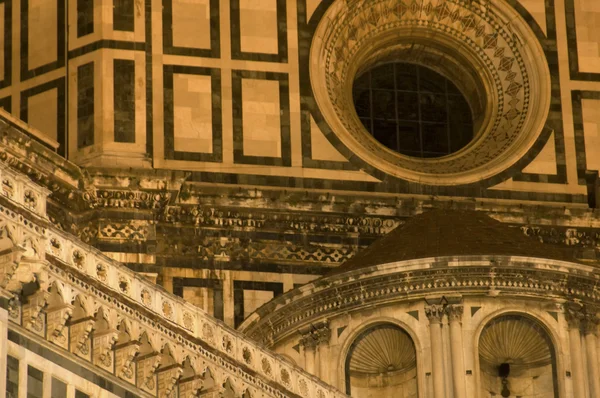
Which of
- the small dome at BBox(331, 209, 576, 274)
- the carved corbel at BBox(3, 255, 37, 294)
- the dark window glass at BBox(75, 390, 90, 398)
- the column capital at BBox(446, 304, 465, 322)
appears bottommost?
the dark window glass at BBox(75, 390, 90, 398)

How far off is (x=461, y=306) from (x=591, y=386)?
2217 millimetres

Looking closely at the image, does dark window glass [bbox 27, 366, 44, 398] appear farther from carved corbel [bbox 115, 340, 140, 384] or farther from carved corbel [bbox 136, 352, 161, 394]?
carved corbel [bbox 136, 352, 161, 394]

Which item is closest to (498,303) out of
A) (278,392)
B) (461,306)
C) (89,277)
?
(461,306)

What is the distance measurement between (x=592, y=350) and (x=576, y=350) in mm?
335

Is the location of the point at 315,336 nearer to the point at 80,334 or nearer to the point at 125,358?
the point at 125,358

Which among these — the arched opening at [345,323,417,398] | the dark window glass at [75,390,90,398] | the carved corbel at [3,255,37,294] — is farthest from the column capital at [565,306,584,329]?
the carved corbel at [3,255,37,294]

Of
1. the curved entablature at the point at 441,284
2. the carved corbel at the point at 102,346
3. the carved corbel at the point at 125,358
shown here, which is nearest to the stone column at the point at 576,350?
the curved entablature at the point at 441,284

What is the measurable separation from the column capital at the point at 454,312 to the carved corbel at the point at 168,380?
973 centimetres

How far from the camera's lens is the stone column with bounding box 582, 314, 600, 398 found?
48031 mm

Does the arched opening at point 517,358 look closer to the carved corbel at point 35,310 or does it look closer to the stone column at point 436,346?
the stone column at point 436,346

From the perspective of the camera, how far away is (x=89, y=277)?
37625 mm

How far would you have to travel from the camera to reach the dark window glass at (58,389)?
36594 mm

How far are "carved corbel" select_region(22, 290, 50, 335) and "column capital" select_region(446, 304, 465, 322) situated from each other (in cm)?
1225

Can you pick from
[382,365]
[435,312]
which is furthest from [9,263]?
[435,312]
